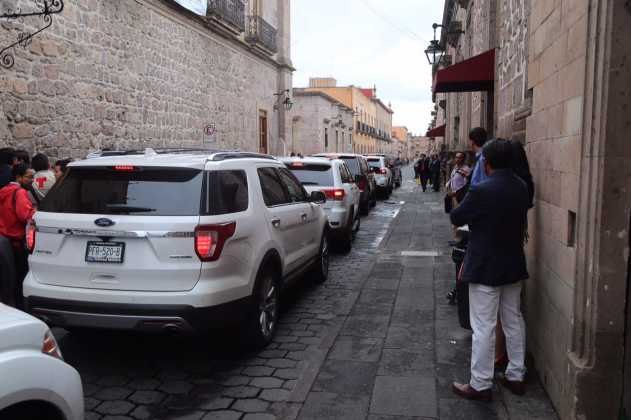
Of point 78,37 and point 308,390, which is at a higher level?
point 78,37

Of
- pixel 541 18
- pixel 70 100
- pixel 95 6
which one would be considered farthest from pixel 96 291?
pixel 95 6

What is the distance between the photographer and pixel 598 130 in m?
3.34

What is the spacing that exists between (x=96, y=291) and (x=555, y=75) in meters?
3.98

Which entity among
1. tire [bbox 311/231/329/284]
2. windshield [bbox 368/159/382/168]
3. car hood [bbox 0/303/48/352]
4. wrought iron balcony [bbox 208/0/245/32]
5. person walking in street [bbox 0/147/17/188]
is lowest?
tire [bbox 311/231/329/284]

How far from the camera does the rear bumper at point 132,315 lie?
4395 millimetres

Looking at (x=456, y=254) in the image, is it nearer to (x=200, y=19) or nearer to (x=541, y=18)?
(x=541, y=18)

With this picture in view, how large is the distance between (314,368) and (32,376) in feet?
9.04

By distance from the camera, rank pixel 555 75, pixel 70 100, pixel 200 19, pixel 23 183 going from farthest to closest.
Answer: pixel 200 19
pixel 70 100
pixel 23 183
pixel 555 75

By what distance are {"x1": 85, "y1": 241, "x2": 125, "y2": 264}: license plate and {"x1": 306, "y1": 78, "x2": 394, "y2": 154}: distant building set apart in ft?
148

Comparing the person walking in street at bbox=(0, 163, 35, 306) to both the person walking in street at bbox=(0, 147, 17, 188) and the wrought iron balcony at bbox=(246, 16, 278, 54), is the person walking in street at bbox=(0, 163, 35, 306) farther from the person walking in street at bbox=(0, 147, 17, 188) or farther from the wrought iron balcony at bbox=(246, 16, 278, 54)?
the wrought iron balcony at bbox=(246, 16, 278, 54)

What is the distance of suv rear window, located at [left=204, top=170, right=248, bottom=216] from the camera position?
4.64 m

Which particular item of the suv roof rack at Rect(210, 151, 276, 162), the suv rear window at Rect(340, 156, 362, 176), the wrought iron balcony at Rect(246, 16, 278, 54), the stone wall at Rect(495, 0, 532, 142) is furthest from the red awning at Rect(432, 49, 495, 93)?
the wrought iron balcony at Rect(246, 16, 278, 54)

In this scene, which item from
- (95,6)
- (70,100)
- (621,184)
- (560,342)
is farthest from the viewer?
(95,6)

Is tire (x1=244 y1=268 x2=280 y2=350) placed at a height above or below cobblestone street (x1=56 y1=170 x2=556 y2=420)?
above
